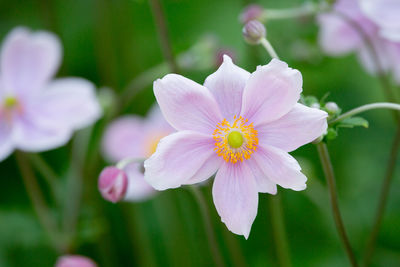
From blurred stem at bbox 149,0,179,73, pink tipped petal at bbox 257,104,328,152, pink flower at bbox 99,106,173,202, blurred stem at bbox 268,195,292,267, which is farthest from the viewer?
pink flower at bbox 99,106,173,202

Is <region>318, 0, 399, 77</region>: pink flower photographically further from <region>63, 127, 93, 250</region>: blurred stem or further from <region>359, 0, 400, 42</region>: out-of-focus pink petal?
<region>63, 127, 93, 250</region>: blurred stem

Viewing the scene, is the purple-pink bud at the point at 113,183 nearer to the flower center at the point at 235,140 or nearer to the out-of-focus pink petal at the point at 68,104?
the flower center at the point at 235,140

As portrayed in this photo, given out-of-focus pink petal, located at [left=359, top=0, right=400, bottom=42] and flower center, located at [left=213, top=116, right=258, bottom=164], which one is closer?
flower center, located at [left=213, top=116, right=258, bottom=164]

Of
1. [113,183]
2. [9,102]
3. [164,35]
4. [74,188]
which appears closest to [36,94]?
[9,102]

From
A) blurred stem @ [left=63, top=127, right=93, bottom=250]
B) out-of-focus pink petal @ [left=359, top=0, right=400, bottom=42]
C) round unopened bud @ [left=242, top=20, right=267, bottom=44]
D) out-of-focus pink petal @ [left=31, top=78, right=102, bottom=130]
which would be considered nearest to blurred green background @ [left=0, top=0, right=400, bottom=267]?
blurred stem @ [left=63, top=127, right=93, bottom=250]

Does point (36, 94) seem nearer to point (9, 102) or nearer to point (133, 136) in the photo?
point (9, 102)
